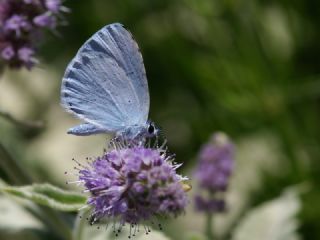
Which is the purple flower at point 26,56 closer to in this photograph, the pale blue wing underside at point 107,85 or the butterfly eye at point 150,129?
the pale blue wing underside at point 107,85

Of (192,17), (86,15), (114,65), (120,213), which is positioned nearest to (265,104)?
(192,17)

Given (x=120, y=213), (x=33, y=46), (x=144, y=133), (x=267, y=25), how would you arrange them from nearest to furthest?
1. (x=120, y=213)
2. (x=144, y=133)
3. (x=33, y=46)
4. (x=267, y=25)

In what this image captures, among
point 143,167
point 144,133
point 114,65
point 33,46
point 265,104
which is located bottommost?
point 143,167

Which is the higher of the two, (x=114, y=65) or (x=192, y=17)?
(x=192, y=17)

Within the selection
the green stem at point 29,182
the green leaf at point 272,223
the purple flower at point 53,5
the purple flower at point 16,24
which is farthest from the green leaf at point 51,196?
the green leaf at point 272,223

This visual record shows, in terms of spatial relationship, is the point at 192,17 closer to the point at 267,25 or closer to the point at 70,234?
the point at 267,25
